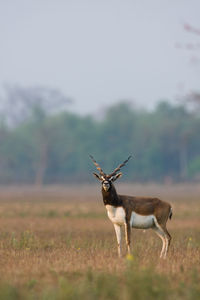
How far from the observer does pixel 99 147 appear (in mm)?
85062

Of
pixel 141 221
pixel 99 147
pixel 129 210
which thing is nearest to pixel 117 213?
pixel 129 210

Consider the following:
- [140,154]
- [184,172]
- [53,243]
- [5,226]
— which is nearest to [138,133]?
[140,154]

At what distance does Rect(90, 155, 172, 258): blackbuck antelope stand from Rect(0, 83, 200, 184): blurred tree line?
61719 millimetres

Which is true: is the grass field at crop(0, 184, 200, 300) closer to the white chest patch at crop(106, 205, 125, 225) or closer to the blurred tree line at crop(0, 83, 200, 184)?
the white chest patch at crop(106, 205, 125, 225)

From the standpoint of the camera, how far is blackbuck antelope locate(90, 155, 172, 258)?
41.7 ft

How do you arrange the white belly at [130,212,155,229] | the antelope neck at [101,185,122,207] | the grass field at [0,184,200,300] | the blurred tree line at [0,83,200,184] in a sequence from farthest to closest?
the blurred tree line at [0,83,200,184] → the white belly at [130,212,155,229] → the antelope neck at [101,185,122,207] → the grass field at [0,184,200,300]

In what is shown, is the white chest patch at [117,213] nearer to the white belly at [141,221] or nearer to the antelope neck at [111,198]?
the antelope neck at [111,198]

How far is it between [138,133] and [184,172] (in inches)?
319

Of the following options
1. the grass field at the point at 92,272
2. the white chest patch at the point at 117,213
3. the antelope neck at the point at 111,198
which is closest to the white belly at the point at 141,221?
the white chest patch at the point at 117,213

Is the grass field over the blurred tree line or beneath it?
beneath

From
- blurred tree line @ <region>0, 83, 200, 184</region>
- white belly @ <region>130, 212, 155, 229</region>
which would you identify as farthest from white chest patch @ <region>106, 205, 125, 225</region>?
blurred tree line @ <region>0, 83, 200, 184</region>

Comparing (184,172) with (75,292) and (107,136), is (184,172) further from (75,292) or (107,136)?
(75,292)

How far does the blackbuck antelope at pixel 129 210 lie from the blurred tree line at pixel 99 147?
202ft

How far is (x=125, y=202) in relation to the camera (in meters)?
12.9
